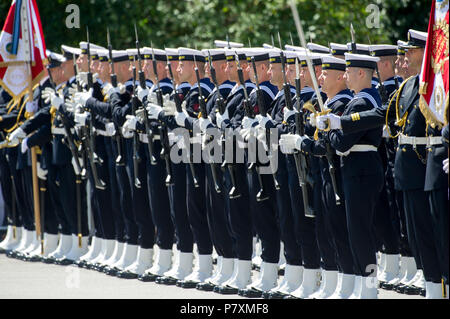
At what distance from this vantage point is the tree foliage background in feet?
67.5

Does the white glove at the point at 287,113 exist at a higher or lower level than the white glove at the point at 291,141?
higher

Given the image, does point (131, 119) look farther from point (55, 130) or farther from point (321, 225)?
point (321, 225)

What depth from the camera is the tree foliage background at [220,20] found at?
20.6 m

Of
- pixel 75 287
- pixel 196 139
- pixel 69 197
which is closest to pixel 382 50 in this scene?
pixel 196 139

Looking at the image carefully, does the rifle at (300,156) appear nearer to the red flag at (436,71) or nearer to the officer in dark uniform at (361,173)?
the officer in dark uniform at (361,173)

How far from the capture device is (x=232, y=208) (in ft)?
32.7

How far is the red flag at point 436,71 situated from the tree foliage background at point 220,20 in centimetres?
1255

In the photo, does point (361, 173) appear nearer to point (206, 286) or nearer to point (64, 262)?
point (206, 286)

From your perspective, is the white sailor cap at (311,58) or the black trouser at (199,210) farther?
the black trouser at (199,210)

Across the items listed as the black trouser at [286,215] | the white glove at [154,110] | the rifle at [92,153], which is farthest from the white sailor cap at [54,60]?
the black trouser at [286,215]

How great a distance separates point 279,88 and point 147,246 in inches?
92.2

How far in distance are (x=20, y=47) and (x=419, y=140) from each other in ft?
20.9

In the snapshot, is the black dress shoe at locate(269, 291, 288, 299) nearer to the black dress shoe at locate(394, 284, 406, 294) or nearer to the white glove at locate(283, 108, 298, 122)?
the black dress shoe at locate(394, 284, 406, 294)

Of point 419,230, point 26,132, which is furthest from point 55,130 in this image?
point 419,230
